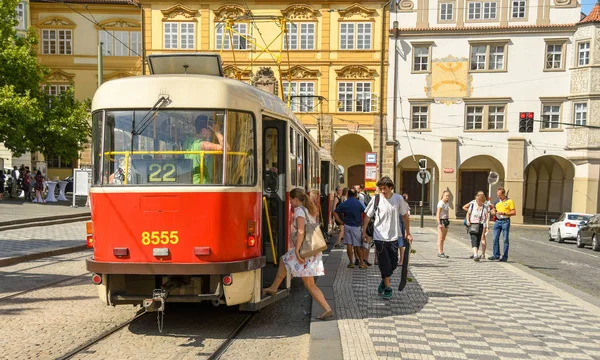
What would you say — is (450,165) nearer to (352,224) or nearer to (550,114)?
(550,114)

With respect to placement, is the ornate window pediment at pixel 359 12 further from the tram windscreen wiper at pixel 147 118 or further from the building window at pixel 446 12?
the tram windscreen wiper at pixel 147 118

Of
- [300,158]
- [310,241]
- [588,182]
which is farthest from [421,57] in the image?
[310,241]

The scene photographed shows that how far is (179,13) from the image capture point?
3853 cm

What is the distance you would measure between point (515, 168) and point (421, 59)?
897cm

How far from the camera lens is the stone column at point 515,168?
36219 millimetres

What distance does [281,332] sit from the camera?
7098 millimetres

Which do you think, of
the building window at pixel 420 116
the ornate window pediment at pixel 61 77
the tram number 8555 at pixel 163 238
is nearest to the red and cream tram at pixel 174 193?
the tram number 8555 at pixel 163 238

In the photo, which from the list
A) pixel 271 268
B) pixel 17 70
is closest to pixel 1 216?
pixel 17 70

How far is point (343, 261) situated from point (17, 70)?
76.7 feet

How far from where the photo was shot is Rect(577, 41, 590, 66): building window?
35.5 m

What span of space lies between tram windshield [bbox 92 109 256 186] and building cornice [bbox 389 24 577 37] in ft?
Result: 107

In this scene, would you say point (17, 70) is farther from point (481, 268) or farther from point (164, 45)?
point (481, 268)

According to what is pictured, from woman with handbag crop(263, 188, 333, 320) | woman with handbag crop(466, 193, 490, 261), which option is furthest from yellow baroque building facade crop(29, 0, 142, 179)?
woman with handbag crop(263, 188, 333, 320)

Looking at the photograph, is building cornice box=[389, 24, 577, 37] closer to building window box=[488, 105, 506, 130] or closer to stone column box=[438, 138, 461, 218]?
building window box=[488, 105, 506, 130]
